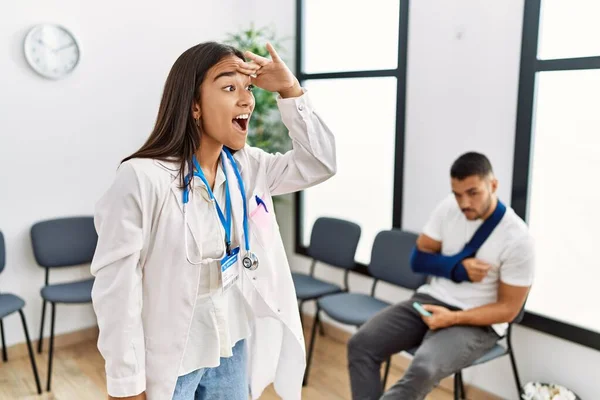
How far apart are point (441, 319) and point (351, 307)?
702 millimetres

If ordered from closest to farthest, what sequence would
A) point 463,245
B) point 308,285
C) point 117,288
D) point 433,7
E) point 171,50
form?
point 117,288
point 463,245
point 433,7
point 308,285
point 171,50

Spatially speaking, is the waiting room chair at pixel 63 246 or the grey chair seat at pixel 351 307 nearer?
the grey chair seat at pixel 351 307

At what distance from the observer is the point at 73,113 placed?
3.60m

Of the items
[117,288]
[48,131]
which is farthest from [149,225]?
[48,131]

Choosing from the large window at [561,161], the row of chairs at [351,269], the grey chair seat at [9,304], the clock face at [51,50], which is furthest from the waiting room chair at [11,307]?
the large window at [561,161]

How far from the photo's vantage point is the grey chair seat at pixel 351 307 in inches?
116

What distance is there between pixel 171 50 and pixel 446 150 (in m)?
2.17

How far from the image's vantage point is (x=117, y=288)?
1239 mm

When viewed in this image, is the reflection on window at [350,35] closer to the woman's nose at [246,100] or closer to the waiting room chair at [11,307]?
the woman's nose at [246,100]

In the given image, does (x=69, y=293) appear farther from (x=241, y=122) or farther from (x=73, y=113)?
(x=241, y=122)

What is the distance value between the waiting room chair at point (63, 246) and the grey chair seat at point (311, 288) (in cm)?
130

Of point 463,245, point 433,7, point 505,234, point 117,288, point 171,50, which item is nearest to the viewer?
point 117,288

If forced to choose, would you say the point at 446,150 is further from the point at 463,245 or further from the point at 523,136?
the point at 463,245

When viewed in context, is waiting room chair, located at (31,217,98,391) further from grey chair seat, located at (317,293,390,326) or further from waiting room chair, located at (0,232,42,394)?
grey chair seat, located at (317,293,390,326)
